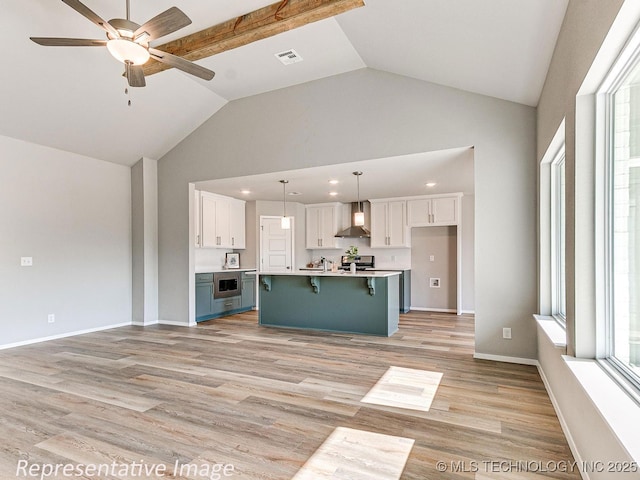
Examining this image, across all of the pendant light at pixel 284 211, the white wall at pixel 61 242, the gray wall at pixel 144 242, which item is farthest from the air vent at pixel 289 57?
the white wall at pixel 61 242

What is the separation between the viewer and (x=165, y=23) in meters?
2.69

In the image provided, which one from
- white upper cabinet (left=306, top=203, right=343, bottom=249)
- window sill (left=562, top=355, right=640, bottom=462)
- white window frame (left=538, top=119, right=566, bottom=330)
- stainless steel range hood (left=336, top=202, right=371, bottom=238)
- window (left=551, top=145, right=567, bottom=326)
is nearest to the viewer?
window sill (left=562, top=355, right=640, bottom=462)

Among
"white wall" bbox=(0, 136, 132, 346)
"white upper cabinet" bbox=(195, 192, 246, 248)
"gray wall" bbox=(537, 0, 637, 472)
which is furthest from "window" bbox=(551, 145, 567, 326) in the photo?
"white wall" bbox=(0, 136, 132, 346)

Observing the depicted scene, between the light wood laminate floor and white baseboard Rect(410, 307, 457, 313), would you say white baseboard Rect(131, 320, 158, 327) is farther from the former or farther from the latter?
white baseboard Rect(410, 307, 457, 313)

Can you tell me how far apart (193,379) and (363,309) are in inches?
106

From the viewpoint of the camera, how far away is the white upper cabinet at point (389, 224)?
25.3 ft

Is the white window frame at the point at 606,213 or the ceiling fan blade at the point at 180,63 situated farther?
the ceiling fan blade at the point at 180,63

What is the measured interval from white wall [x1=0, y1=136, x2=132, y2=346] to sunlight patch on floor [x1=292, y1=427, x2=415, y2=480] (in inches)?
191

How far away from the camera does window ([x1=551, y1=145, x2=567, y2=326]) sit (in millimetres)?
3395

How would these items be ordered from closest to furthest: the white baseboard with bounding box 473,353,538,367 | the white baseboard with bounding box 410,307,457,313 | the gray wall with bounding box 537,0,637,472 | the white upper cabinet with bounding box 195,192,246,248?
the gray wall with bounding box 537,0,637,472, the white baseboard with bounding box 473,353,538,367, the white upper cabinet with bounding box 195,192,246,248, the white baseboard with bounding box 410,307,457,313

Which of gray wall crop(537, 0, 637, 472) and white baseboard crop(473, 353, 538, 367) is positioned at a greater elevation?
gray wall crop(537, 0, 637, 472)

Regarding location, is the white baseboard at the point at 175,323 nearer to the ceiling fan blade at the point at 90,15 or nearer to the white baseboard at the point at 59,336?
the white baseboard at the point at 59,336

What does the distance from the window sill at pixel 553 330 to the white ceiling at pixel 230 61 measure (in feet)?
7.25

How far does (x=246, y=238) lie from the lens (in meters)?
8.28
